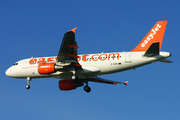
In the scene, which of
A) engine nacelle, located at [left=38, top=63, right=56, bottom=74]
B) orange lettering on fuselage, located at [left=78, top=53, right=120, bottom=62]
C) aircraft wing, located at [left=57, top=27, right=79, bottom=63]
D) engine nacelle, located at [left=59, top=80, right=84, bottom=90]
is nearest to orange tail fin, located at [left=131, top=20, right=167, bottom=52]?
orange lettering on fuselage, located at [left=78, top=53, right=120, bottom=62]

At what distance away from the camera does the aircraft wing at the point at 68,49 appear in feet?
78.3

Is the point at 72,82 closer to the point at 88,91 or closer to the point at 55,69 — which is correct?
the point at 88,91

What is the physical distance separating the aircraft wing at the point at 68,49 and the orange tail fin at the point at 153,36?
7.56 meters

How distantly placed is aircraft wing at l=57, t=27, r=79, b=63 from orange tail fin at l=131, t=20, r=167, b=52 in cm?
756

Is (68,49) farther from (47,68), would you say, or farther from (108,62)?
(108,62)

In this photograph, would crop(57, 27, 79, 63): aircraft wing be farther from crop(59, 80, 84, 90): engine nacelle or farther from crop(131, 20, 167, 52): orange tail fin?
crop(131, 20, 167, 52): orange tail fin

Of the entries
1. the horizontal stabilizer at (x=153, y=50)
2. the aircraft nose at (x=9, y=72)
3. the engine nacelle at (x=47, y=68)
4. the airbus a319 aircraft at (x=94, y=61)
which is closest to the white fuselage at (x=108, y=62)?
the airbus a319 aircraft at (x=94, y=61)

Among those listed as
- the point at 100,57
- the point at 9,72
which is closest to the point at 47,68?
the point at 100,57

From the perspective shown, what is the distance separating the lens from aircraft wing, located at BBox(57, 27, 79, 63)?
2388 cm

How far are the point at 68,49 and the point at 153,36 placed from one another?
10181 mm

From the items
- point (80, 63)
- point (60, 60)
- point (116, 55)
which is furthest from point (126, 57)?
point (60, 60)

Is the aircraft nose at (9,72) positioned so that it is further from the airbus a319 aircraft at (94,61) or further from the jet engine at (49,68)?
the jet engine at (49,68)

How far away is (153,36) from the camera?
29.1 meters

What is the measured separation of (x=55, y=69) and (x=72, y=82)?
17.6ft
